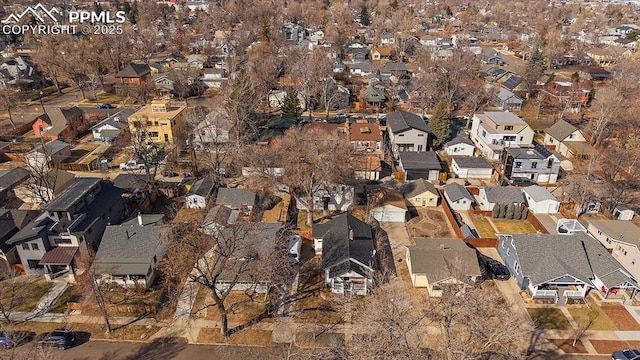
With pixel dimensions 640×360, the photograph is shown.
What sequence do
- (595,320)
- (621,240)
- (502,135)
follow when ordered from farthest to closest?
(502,135), (621,240), (595,320)

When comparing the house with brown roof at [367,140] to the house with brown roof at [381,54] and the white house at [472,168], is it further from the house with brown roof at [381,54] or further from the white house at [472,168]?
the house with brown roof at [381,54]

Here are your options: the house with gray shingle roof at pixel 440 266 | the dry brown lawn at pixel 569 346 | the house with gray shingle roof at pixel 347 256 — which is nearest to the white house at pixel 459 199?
the house with gray shingle roof at pixel 440 266

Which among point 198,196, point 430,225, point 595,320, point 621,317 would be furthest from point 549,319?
point 198,196

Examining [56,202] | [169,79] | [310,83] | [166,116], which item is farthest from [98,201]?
[169,79]

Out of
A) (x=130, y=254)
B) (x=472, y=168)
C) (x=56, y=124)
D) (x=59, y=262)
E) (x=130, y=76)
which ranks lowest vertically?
(x=472, y=168)

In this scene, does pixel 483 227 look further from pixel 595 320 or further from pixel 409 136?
pixel 409 136

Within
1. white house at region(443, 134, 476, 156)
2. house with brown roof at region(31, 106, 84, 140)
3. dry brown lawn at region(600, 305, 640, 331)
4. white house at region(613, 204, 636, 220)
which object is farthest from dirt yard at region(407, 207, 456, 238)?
house with brown roof at region(31, 106, 84, 140)

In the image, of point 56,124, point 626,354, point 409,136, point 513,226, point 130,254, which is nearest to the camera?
point 626,354
